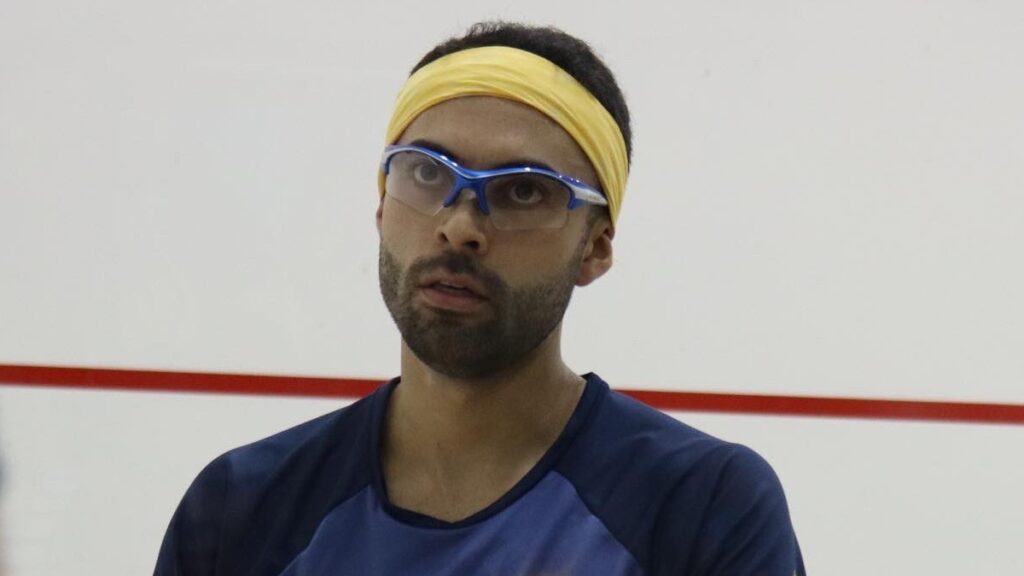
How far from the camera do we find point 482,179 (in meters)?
0.92

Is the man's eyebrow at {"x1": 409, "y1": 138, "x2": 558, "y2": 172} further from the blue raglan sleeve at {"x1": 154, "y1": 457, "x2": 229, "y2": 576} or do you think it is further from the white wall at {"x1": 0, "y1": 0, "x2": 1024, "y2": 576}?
the white wall at {"x1": 0, "y1": 0, "x2": 1024, "y2": 576}

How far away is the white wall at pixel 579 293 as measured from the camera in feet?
4.52

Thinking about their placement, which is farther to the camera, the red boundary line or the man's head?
the red boundary line

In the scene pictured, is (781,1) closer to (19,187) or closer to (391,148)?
(391,148)

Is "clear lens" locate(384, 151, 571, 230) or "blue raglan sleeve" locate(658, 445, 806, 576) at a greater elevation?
"clear lens" locate(384, 151, 571, 230)

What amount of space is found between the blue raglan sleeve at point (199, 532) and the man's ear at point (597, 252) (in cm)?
34

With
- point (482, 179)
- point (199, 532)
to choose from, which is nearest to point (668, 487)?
point (482, 179)

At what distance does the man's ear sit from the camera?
1.01m

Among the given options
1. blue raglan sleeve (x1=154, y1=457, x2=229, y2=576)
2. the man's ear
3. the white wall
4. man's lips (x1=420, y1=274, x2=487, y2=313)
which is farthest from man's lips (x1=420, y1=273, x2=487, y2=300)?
the white wall

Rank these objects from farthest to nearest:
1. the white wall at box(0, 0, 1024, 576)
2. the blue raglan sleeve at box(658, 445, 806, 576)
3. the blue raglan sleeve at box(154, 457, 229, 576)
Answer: the white wall at box(0, 0, 1024, 576) → the blue raglan sleeve at box(154, 457, 229, 576) → the blue raglan sleeve at box(658, 445, 806, 576)

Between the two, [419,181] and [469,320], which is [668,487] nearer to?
[469,320]

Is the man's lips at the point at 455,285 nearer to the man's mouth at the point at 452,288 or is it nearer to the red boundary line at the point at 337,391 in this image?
the man's mouth at the point at 452,288

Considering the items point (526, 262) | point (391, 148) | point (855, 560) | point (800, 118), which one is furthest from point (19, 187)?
point (855, 560)

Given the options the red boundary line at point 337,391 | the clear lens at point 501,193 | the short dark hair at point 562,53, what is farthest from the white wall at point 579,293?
the clear lens at point 501,193
